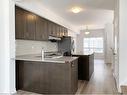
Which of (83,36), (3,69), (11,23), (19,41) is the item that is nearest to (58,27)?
(19,41)

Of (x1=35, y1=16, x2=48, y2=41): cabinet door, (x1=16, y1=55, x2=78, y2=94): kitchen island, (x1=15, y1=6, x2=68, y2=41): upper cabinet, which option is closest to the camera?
(x1=16, y1=55, x2=78, y2=94): kitchen island

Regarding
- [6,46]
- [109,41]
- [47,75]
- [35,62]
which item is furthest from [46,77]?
[109,41]

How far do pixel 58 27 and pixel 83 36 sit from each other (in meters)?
6.72

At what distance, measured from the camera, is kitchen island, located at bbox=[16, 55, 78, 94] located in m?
3.05

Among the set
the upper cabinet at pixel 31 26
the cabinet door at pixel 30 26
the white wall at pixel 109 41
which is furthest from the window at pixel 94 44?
the cabinet door at pixel 30 26

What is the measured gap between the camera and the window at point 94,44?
12.5 m

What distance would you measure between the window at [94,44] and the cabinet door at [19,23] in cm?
976

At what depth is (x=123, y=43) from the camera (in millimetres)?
3377

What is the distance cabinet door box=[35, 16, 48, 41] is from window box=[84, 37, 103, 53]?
827 centimetres

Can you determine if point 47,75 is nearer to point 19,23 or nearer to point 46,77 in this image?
point 46,77

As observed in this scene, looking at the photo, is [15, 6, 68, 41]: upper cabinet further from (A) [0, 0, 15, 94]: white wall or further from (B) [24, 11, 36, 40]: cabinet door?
(A) [0, 0, 15, 94]: white wall

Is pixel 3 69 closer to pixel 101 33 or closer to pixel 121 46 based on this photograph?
pixel 121 46

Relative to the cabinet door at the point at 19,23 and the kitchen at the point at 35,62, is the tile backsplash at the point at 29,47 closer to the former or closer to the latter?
the kitchen at the point at 35,62

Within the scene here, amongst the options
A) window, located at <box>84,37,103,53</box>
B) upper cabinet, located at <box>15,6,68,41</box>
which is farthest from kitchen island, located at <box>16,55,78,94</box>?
window, located at <box>84,37,103,53</box>
